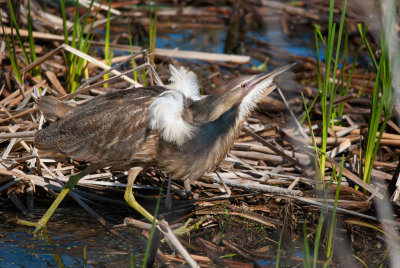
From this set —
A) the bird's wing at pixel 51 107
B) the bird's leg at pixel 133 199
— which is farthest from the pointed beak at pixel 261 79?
the bird's wing at pixel 51 107

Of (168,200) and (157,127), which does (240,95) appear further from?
(168,200)

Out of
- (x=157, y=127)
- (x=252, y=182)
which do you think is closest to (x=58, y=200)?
(x=157, y=127)

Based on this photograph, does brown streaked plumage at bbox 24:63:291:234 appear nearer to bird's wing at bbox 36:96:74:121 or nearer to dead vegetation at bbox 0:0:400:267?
bird's wing at bbox 36:96:74:121

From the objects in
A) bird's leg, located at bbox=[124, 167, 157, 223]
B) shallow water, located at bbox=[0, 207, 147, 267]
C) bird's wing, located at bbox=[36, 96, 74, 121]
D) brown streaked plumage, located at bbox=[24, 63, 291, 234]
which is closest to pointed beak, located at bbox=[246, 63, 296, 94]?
brown streaked plumage, located at bbox=[24, 63, 291, 234]

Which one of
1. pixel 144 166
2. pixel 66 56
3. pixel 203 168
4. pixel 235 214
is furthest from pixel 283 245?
pixel 66 56

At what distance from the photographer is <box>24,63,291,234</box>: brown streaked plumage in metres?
2.93

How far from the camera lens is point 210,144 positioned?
117 inches

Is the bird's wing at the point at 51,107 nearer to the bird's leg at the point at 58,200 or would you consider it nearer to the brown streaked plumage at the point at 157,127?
the brown streaked plumage at the point at 157,127

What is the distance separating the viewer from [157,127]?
2979 mm

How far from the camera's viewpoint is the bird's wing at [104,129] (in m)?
3.09

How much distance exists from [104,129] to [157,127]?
363 mm

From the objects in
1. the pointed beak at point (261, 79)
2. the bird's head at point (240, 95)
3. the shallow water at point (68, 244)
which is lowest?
the shallow water at point (68, 244)

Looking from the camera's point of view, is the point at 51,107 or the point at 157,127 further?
the point at 51,107

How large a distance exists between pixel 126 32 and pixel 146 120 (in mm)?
3372
